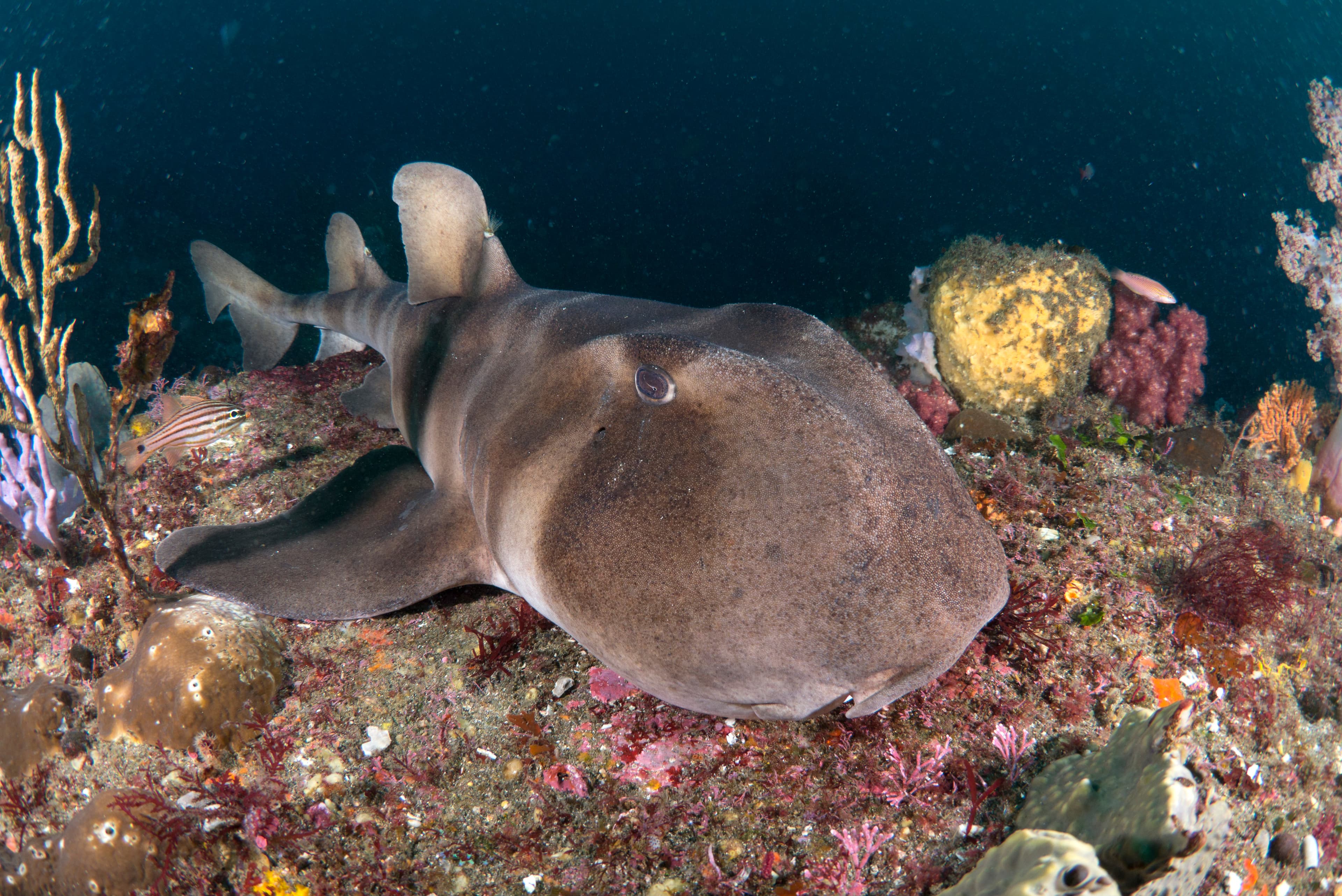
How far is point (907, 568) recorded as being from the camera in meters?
1.75

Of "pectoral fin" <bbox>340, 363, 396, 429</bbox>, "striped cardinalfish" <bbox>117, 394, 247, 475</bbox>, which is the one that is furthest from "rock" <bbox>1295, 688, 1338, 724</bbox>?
"striped cardinalfish" <bbox>117, 394, 247, 475</bbox>

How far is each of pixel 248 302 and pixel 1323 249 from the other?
16022 millimetres

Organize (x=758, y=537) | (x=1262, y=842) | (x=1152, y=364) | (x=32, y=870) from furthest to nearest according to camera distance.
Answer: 1. (x=1152, y=364)
2. (x=32, y=870)
3. (x=1262, y=842)
4. (x=758, y=537)

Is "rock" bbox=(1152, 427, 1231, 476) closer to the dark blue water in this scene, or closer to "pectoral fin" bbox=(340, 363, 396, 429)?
"pectoral fin" bbox=(340, 363, 396, 429)

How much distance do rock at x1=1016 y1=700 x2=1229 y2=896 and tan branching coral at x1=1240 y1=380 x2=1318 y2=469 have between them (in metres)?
7.54

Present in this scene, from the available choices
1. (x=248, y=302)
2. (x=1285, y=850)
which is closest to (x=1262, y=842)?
(x=1285, y=850)

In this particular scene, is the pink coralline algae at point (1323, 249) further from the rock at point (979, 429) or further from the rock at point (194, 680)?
the rock at point (194, 680)

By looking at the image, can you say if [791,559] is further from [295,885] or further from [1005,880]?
[295,885]

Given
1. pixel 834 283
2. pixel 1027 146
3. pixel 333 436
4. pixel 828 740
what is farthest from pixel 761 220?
pixel 1027 146

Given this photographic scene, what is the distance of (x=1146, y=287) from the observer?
24.2 feet

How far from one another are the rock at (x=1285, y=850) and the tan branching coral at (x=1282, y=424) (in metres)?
6.57

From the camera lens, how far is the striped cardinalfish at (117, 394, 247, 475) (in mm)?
4918

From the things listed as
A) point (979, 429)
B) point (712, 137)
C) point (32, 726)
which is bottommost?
point (712, 137)

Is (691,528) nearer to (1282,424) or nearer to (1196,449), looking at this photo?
(1196,449)
